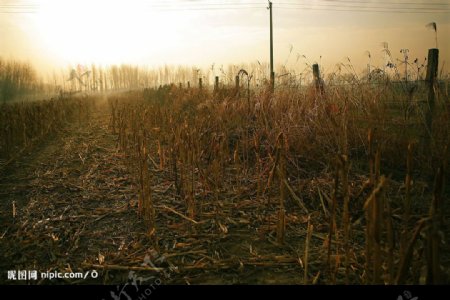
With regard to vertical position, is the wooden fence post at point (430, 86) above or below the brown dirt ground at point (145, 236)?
above

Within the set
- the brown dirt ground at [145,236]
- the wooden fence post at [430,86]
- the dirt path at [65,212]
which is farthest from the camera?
the wooden fence post at [430,86]

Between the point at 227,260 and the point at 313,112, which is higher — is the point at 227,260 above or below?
below

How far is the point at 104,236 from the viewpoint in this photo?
1.81 metres

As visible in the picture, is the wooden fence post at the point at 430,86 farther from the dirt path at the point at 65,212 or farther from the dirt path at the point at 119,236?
the dirt path at the point at 65,212

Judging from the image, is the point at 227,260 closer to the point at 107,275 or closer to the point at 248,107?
the point at 107,275

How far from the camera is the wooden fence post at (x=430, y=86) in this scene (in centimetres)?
303

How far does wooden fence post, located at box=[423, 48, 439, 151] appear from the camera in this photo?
3.03 m

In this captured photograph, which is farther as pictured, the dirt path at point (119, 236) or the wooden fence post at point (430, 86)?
the wooden fence post at point (430, 86)

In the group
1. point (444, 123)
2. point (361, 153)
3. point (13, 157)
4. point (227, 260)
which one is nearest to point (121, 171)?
point (13, 157)

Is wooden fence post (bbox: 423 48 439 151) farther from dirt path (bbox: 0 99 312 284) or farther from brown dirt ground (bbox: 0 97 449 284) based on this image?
dirt path (bbox: 0 99 312 284)

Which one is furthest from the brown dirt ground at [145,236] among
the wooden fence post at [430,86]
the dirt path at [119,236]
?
the wooden fence post at [430,86]

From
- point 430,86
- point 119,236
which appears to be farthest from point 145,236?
point 430,86

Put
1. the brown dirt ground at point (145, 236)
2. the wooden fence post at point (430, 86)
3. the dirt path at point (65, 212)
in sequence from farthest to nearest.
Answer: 1. the wooden fence post at point (430, 86)
2. the dirt path at point (65, 212)
3. the brown dirt ground at point (145, 236)

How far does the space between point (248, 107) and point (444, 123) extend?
2.26 metres
